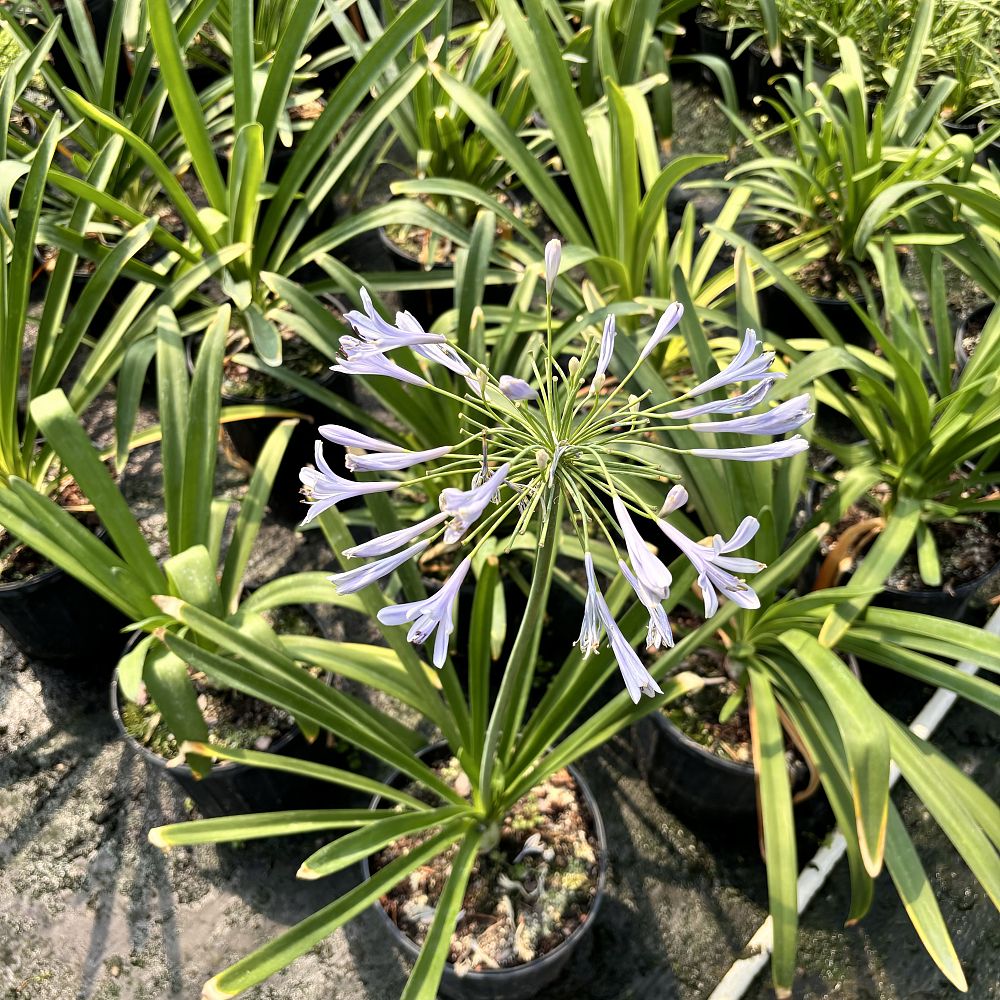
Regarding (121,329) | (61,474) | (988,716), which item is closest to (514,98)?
(121,329)

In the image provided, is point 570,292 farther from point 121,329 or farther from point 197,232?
point 121,329

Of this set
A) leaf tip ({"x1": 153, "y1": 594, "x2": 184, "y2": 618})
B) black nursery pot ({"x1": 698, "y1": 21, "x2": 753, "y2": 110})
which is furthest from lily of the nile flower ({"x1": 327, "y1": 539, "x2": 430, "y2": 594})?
black nursery pot ({"x1": 698, "y1": 21, "x2": 753, "y2": 110})

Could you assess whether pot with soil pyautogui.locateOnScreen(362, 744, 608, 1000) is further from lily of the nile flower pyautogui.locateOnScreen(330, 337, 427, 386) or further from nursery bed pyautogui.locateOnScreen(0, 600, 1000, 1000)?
lily of the nile flower pyautogui.locateOnScreen(330, 337, 427, 386)

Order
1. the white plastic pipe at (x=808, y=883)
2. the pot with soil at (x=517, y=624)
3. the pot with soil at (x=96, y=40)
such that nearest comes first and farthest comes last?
the white plastic pipe at (x=808, y=883) < the pot with soil at (x=517, y=624) < the pot with soil at (x=96, y=40)

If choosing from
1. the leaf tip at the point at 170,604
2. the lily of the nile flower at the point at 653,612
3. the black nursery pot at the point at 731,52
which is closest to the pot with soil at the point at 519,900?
the leaf tip at the point at 170,604

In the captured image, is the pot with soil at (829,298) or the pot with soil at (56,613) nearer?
the pot with soil at (56,613)

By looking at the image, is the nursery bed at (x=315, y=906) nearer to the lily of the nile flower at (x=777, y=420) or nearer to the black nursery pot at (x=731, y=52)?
the lily of the nile flower at (x=777, y=420)
